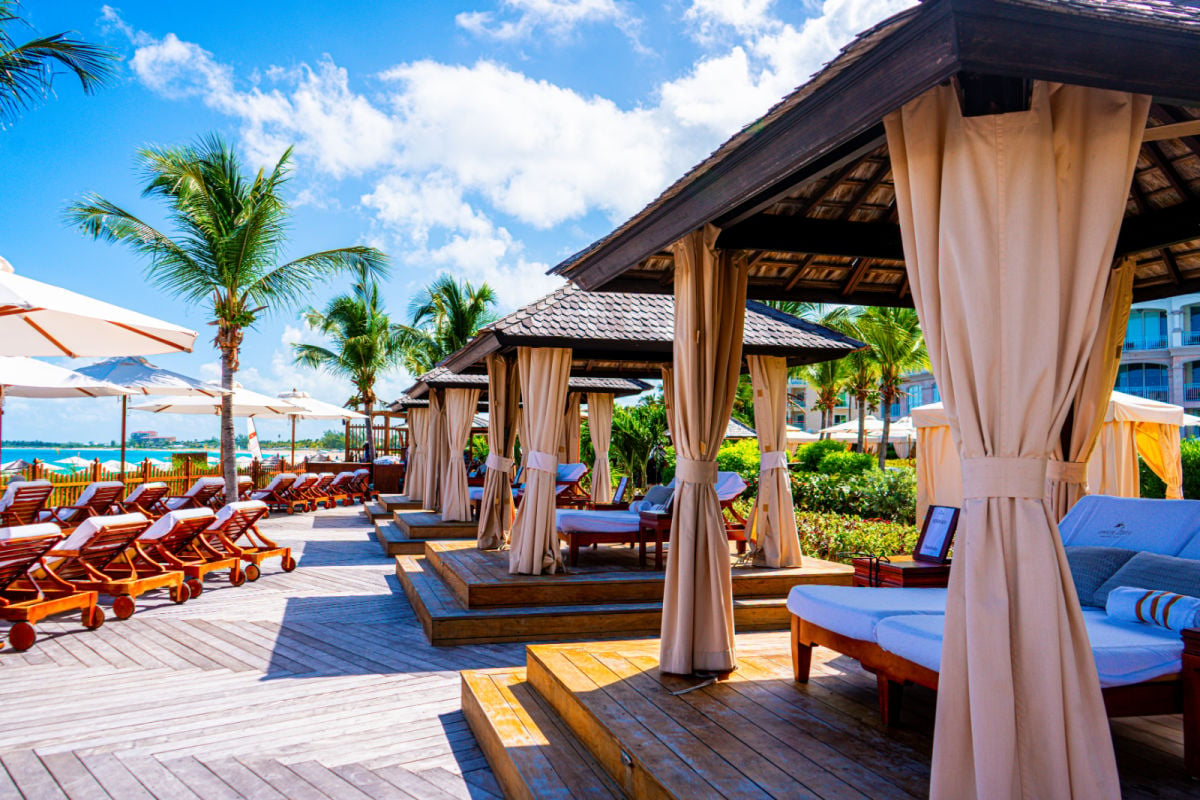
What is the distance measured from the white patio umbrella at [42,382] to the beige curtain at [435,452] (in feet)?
16.1

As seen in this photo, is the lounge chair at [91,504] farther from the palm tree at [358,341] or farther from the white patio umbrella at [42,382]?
the palm tree at [358,341]

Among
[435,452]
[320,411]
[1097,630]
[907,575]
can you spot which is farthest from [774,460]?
[320,411]

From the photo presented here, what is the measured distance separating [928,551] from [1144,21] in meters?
3.44

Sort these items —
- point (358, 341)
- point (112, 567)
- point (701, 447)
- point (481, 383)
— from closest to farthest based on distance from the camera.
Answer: point (701, 447) → point (112, 567) → point (481, 383) → point (358, 341)

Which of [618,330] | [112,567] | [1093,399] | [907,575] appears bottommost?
[112,567]

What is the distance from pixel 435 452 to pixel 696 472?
11156 mm

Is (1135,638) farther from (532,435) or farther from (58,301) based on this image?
(58,301)

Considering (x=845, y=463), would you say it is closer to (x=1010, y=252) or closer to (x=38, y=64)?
(x=38, y=64)

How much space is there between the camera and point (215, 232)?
525 inches

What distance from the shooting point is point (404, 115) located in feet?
61.8

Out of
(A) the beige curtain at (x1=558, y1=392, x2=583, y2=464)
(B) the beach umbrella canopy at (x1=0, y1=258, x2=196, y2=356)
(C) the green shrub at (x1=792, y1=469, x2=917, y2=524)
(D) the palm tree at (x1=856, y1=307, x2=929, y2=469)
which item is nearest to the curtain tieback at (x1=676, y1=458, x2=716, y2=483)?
(B) the beach umbrella canopy at (x1=0, y1=258, x2=196, y2=356)

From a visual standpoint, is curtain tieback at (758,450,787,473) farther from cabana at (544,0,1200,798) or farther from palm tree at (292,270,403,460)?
palm tree at (292,270,403,460)

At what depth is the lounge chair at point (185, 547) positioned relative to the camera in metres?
7.86

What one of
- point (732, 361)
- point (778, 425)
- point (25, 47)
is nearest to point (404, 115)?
point (25, 47)
